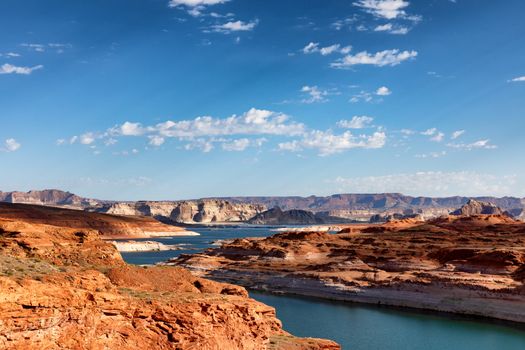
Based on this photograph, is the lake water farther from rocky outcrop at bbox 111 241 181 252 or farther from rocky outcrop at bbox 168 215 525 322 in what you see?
rocky outcrop at bbox 111 241 181 252

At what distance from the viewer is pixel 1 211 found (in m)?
162

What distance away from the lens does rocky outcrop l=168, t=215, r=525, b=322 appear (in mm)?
58062

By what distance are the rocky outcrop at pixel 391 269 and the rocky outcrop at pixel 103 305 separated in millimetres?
31931

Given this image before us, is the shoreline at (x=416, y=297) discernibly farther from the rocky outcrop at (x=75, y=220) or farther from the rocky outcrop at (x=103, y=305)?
the rocky outcrop at (x=75, y=220)

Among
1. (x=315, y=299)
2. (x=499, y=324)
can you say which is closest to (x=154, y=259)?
(x=315, y=299)

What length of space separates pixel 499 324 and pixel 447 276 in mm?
10628

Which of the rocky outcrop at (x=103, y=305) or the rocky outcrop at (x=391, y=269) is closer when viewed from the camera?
the rocky outcrop at (x=103, y=305)

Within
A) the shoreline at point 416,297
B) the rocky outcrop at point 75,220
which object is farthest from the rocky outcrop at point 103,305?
the rocky outcrop at point 75,220

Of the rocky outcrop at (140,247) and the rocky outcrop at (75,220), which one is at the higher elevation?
the rocky outcrop at (75,220)

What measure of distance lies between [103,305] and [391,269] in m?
57.1

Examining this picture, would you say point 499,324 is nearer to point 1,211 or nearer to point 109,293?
point 109,293

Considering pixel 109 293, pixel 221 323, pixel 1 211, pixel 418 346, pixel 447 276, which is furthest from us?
pixel 1 211

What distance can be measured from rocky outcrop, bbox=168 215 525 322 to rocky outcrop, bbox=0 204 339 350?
31.9 metres

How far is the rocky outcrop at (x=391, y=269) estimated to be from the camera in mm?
58062
